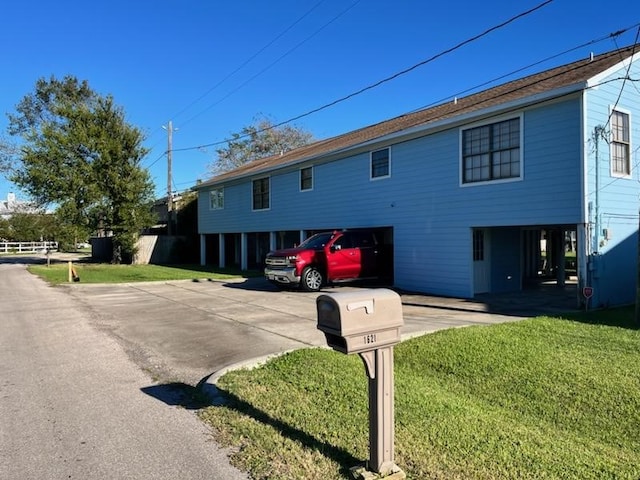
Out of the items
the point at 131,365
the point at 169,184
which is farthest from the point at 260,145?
the point at 131,365

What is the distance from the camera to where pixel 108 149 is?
28.6 meters

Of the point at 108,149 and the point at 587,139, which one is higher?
the point at 108,149

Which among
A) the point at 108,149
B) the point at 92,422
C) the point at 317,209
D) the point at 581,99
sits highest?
the point at 108,149

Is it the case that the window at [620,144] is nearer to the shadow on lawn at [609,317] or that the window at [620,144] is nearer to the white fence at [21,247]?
the shadow on lawn at [609,317]

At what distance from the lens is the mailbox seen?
3174 mm

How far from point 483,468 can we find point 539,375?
260cm

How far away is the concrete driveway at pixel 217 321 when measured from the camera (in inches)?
272

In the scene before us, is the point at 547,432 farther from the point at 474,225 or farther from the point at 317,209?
the point at 317,209

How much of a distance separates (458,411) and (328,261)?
435 inches

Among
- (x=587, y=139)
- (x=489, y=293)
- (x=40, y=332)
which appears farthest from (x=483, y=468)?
(x=489, y=293)

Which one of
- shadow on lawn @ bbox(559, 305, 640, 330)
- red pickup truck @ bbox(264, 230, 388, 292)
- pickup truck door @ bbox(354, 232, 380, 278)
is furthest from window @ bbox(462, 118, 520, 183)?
red pickup truck @ bbox(264, 230, 388, 292)

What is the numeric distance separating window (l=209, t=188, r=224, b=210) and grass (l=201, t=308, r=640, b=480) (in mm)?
22823

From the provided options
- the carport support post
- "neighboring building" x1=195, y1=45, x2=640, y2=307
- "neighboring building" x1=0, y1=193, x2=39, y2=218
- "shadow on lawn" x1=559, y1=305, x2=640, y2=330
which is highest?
"neighboring building" x1=0, y1=193, x2=39, y2=218

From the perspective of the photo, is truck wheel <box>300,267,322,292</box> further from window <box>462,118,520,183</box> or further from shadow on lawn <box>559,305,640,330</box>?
shadow on lawn <box>559,305,640,330</box>
